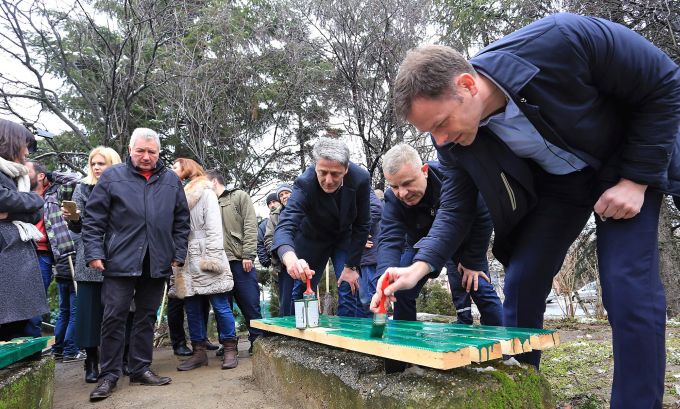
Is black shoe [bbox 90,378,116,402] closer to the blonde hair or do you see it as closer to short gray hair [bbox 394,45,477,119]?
the blonde hair

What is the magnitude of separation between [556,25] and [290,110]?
9560mm

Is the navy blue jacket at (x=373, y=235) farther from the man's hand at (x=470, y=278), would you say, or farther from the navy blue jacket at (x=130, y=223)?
the navy blue jacket at (x=130, y=223)

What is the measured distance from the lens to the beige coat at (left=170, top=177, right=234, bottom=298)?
433cm

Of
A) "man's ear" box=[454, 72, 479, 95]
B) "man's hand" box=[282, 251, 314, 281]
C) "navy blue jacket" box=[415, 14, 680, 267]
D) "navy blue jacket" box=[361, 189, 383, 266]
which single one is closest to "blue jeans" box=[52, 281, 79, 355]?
"man's hand" box=[282, 251, 314, 281]

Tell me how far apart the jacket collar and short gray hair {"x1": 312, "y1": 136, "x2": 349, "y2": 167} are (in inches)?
70.3

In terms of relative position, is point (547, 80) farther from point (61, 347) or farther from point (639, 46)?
point (61, 347)

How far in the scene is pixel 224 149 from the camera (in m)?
10.2

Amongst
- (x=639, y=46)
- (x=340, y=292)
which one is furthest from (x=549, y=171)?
(x=340, y=292)

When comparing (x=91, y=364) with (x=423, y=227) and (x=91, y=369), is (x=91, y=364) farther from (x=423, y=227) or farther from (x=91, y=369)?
(x=423, y=227)

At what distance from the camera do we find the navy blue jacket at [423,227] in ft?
11.1

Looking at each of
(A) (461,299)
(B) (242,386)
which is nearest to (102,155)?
(B) (242,386)

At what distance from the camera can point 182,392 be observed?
11.0 ft

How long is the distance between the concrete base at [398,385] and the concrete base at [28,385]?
1.39 m

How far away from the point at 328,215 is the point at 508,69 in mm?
2402
